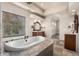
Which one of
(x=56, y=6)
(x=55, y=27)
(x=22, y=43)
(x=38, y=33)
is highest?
(x=56, y=6)

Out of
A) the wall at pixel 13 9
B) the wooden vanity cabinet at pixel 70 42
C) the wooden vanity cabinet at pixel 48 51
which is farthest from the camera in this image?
the wooden vanity cabinet at pixel 70 42

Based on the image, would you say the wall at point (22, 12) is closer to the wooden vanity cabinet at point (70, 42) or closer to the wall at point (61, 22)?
the wall at point (61, 22)

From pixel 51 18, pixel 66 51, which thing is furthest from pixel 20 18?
pixel 66 51

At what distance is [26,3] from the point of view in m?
1.81

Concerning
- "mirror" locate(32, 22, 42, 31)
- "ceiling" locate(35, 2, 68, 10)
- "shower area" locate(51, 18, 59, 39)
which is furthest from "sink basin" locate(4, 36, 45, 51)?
A: "ceiling" locate(35, 2, 68, 10)

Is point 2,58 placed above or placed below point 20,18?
below

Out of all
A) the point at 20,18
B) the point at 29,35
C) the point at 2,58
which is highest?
the point at 20,18

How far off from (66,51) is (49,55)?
327 millimetres

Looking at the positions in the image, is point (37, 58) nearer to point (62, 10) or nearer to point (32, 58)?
point (32, 58)

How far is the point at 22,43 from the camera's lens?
1836 millimetres

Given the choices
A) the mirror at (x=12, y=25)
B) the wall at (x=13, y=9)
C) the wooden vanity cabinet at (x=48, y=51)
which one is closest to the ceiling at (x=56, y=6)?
the wall at (x=13, y=9)

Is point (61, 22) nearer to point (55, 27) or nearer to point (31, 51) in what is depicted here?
point (55, 27)

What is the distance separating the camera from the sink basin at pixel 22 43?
1671mm

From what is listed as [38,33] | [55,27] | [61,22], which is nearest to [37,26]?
[38,33]
